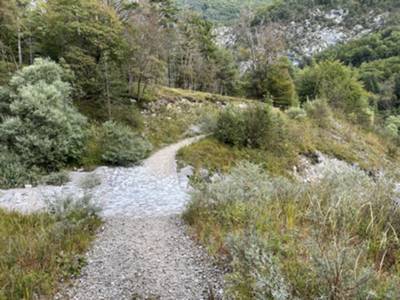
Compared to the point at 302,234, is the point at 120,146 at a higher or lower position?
lower

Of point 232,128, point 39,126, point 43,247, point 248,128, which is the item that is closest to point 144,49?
point 232,128

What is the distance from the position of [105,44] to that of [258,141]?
7861mm

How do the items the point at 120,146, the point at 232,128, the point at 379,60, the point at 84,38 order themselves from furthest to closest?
the point at 379,60 < the point at 84,38 < the point at 232,128 < the point at 120,146

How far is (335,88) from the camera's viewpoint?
89.0ft

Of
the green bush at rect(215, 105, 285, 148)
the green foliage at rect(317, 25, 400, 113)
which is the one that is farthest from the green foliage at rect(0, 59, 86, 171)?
the green foliage at rect(317, 25, 400, 113)

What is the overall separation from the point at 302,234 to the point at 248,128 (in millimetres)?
9748

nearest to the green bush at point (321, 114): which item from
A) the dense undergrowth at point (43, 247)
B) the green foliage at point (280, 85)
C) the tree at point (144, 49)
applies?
the green foliage at point (280, 85)

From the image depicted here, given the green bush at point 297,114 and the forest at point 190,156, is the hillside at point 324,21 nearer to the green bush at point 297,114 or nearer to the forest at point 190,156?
the forest at point 190,156

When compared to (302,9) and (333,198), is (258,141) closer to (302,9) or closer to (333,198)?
(333,198)

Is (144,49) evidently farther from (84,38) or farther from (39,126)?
(39,126)

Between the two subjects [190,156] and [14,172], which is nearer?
[14,172]

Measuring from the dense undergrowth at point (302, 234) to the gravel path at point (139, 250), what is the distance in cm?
39

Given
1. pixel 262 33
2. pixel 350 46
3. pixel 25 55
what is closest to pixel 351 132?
pixel 262 33

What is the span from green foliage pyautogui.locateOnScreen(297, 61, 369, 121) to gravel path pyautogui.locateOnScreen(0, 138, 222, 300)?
20.6 metres
